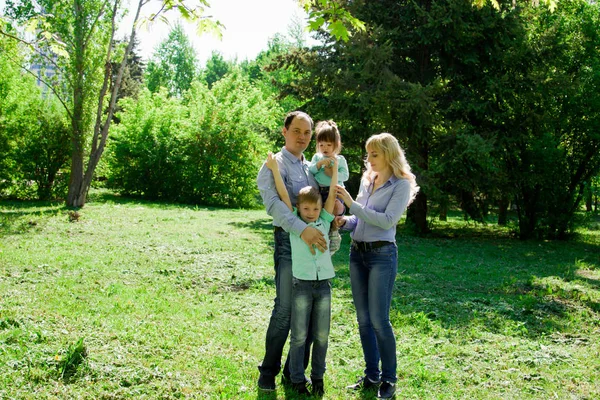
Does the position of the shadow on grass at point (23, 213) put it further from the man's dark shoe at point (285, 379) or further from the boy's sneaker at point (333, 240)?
the boy's sneaker at point (333, 240)

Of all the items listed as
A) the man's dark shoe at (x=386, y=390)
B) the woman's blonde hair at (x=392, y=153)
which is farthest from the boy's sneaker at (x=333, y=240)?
the man's dark shoe at (x=386, y=390)

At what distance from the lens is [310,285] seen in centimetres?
369

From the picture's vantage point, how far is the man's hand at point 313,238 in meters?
3.56

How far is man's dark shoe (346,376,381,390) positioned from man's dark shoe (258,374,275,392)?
1.93 ft

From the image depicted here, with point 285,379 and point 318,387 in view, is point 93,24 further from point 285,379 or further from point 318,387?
point 318,387

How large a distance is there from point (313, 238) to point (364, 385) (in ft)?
4.33

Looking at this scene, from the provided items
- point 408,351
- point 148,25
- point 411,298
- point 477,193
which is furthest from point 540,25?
point 148,25

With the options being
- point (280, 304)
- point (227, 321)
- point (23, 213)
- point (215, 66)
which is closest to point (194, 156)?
point (23, 213)

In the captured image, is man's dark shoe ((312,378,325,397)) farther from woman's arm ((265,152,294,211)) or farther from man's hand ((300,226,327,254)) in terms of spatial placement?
woman's arm ((265,152,294,211))

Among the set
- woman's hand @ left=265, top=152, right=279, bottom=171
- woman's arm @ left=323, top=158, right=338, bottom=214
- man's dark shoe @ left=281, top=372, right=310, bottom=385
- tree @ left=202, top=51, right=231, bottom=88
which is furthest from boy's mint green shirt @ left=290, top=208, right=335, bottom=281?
tree @ left=202, top=51, right=231, bottom=88

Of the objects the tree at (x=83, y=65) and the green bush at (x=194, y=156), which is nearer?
the tree at (x=83, y=65)

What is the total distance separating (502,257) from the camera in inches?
440

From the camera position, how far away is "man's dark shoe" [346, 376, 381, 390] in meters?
4.01

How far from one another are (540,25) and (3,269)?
620 inches
